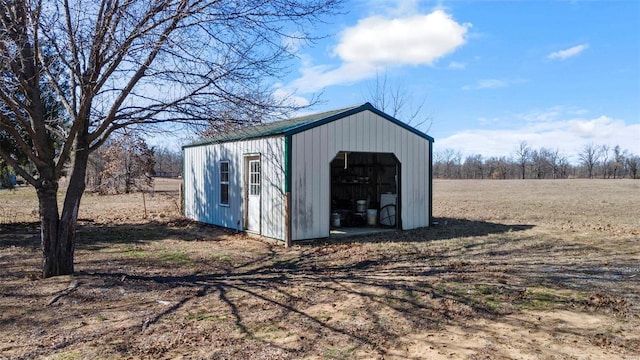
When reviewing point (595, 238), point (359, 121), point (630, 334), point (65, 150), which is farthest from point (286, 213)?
point (595, 238)

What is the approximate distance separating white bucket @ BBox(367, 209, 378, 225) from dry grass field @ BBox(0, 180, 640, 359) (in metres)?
2.56

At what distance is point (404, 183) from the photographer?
11.6 meters

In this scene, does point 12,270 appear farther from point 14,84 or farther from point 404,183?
point 404,183

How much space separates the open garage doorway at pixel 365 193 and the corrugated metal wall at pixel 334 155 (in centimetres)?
41

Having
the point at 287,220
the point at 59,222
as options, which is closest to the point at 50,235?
the point at 59,222

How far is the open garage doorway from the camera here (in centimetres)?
1205

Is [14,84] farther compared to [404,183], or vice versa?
[404,183]

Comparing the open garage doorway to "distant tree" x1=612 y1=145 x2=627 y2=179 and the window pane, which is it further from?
"distant tree" x1=612 y1=145 x2=627 y2=179

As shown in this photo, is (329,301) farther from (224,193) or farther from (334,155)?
(224,193)

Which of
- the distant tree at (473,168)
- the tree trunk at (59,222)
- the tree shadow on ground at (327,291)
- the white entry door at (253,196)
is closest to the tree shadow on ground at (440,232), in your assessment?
the tree shadow on ground at (327,291)

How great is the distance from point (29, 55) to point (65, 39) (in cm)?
70

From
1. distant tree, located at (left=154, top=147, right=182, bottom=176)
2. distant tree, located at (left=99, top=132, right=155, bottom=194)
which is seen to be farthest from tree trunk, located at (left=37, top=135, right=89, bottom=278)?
distant tree, located at (left=154, top=147, right=182, bottom=176)

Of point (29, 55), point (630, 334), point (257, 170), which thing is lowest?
point (630, 334)

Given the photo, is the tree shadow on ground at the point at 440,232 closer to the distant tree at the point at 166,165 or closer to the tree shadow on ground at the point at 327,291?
the tree shadow on ground at the point at 327,291
